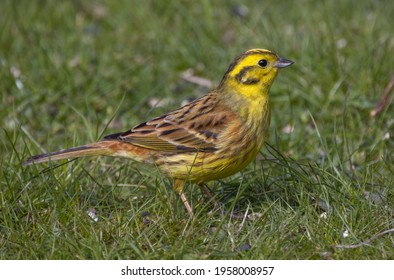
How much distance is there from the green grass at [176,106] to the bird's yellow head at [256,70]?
40 cm

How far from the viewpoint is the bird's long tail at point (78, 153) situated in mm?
5645

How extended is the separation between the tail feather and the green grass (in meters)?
0.09

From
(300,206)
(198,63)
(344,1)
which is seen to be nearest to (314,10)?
(344,1)

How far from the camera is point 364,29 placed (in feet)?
28.1

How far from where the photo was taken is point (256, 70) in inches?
226

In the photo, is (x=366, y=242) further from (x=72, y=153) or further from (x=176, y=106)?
(x=176, y=106)

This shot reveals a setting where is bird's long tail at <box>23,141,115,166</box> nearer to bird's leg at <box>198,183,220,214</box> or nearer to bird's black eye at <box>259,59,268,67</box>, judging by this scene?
bird's leg at <box>198,183,220,214</box>

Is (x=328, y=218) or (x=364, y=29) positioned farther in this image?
(x=364, y=29)

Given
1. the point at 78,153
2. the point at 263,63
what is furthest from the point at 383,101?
the point at 78,153

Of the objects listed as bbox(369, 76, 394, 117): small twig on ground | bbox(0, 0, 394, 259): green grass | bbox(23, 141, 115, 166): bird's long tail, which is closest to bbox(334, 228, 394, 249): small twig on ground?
bbox(0, 0, 394, 259): green grass

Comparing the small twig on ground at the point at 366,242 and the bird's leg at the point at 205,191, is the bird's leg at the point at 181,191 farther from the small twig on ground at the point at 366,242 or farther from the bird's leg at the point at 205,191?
the small twig on ground at the point at 366,242

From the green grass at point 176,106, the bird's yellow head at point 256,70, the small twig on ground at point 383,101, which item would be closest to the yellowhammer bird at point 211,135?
the bird's yellow head at point 256,70

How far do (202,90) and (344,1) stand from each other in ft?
6.96

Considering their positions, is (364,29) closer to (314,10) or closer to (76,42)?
(314,10)
